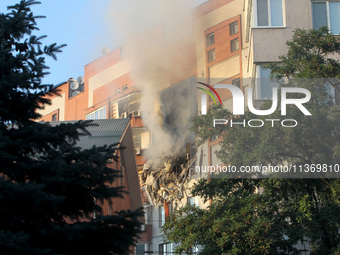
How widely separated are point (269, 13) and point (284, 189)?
9732 mm

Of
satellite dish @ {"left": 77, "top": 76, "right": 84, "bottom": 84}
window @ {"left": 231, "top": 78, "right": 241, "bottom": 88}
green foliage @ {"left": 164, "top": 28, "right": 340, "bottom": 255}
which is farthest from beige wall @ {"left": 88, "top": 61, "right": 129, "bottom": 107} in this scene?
green foliage @ {"left": 164, "top": 28, "right": 340, "bottom": 255}

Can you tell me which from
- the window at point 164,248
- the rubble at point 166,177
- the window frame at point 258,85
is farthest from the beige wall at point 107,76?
the window frame at point 258,85

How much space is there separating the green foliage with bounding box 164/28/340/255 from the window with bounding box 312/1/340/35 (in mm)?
7761

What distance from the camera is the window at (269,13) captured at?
25125 millimetres

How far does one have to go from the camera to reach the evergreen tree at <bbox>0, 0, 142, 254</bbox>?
32.7 ft

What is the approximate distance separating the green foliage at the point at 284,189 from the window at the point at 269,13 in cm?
661

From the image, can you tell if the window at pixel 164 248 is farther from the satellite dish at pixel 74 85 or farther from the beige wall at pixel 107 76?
the satellite dish at pixel 74 85

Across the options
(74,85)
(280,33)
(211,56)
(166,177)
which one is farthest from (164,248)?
(280,33)

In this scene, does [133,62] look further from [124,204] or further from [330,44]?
[330,44]

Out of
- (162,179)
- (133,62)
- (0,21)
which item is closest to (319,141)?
(0,21)

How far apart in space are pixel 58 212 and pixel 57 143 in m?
1.22

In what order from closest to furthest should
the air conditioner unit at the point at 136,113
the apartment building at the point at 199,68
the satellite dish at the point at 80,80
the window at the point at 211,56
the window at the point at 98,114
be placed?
the apartment building at the point at 199,68 < the window at the point at 211,56 < the air conditioner unit at the point at 136,113 < the window at the point at 98,114 < the satellite dish at the point at 80,80

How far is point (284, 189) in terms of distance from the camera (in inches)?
717

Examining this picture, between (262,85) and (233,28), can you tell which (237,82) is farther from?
(262,85)
